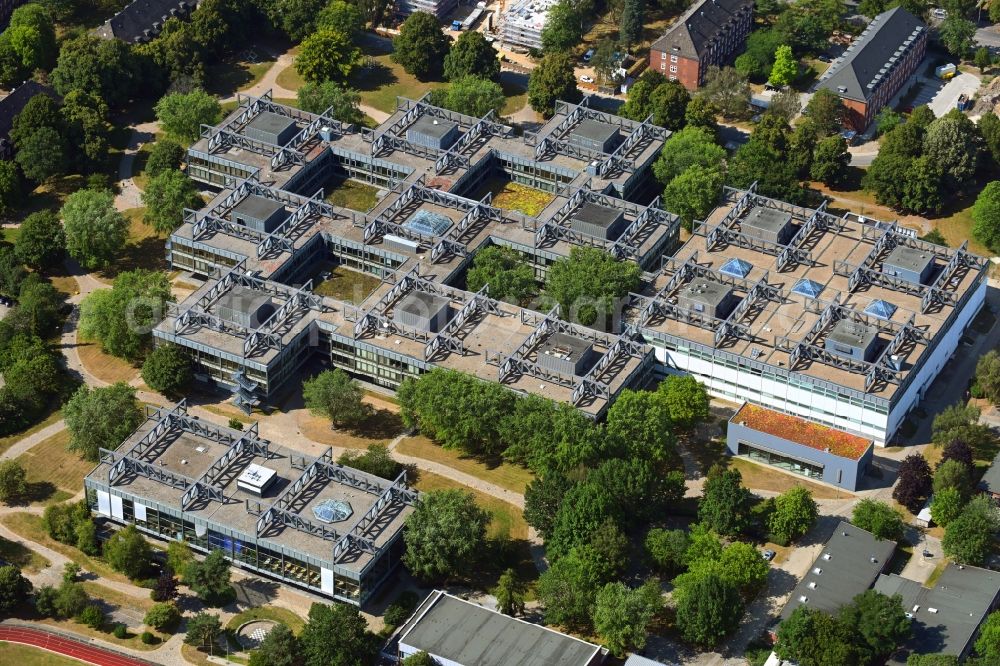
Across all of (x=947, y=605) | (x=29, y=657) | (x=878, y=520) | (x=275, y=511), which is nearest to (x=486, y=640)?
(x=275, y=511)

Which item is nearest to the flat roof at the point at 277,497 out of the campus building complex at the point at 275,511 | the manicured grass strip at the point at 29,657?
the campus building complex at the point at 275,511

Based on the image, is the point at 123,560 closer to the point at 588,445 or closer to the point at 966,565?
the point at 588,445

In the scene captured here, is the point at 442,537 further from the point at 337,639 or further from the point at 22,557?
the point at 22,557

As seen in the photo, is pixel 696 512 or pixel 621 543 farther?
pixel 696 512

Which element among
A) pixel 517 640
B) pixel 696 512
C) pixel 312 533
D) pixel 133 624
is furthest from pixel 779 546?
pixel 133 624

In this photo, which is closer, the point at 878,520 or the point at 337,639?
the point at 337,639
